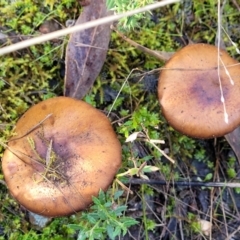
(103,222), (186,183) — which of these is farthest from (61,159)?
(186,183)

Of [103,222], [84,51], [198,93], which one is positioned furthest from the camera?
[84,51]

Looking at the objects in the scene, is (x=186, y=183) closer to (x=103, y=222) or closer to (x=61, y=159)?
(x=103, y=222)

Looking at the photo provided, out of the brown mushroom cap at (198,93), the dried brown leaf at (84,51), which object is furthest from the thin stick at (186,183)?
the dried brown leaf at (84,51)

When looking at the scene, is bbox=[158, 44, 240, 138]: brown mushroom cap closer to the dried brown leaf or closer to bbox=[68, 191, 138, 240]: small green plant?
the dried brown leaf

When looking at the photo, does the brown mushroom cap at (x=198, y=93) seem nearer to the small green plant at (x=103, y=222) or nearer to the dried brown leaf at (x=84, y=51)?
the dried brown leaf at (x=84, y=51)

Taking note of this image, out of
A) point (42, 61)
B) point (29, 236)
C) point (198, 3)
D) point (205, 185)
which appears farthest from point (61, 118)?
point (198, 3)

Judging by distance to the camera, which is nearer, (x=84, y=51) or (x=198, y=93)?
(x=198, y=93)
